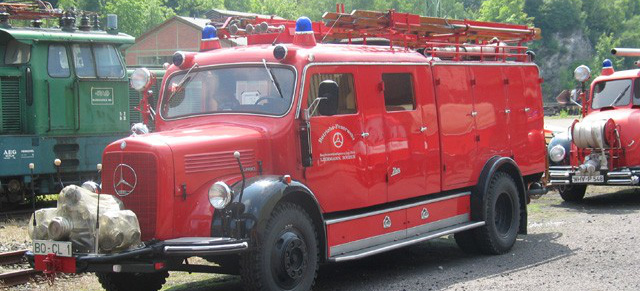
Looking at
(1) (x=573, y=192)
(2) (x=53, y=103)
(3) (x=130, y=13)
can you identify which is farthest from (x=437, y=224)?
(3) (x=130, y=13)

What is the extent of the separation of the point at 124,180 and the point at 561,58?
7713cm

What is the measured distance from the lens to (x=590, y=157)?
15836 millimetres

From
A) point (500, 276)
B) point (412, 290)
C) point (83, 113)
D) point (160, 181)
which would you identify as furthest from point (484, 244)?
point (83, 113)

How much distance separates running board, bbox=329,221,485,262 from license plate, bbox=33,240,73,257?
2.43 m

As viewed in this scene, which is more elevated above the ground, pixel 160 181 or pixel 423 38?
pixel 423 38

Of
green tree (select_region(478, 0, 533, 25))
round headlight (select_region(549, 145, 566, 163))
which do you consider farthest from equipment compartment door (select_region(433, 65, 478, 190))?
green tree (select_region(478, 0, 533, 25))

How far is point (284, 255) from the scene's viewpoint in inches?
307

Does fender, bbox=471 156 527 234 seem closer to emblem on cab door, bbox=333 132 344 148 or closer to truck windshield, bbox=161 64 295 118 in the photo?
emblem on cab door, bbox=333 132 344 148

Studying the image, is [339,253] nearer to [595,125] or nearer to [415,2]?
[595,125]

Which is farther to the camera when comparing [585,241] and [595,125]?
[595,125]

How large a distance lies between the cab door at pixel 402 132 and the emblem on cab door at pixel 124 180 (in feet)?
9.12

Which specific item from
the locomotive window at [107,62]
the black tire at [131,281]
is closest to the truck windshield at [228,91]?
the black tire at [131,281]

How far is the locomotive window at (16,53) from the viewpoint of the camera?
585 inches

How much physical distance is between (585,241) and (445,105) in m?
2.91
